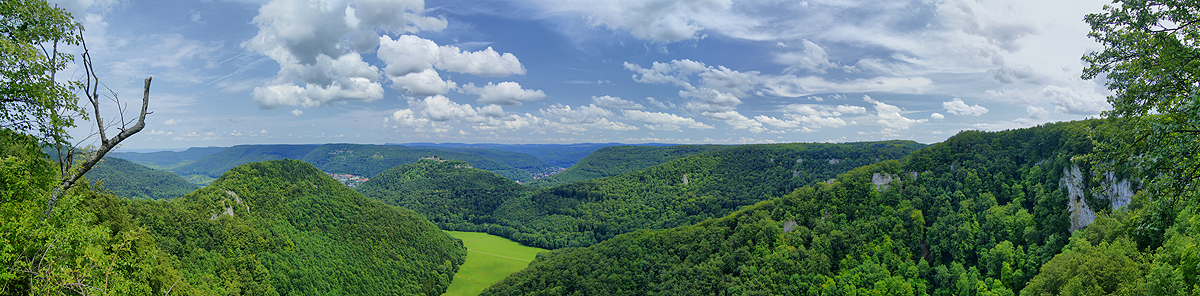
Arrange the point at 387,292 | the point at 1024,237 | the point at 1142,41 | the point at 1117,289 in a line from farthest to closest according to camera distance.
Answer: the point at 387,292 < the point at 1024,237 < the point at 1117,289 < the point at 1142,41

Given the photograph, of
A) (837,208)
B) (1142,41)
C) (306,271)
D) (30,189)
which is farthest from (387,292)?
(1142,41)

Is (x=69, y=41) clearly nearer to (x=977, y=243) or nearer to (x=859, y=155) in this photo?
(x=977, y=243)

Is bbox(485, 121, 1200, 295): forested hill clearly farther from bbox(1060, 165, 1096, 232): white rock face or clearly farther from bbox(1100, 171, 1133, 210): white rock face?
bbox(1100, 171, 1133, 210): white rock face

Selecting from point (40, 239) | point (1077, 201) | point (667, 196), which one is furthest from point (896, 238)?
point (667, 196)

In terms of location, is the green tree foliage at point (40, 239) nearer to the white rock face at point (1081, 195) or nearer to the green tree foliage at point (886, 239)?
the green tree foliage at point (886, 239)

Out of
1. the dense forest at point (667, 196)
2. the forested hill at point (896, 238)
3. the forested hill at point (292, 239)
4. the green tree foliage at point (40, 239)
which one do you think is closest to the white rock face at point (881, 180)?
the forested hill at point (896, 238)

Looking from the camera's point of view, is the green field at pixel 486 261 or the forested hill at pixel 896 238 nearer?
the forested hill at pixel 896 238

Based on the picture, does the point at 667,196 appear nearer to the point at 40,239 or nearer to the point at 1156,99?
the point at 1156,99
